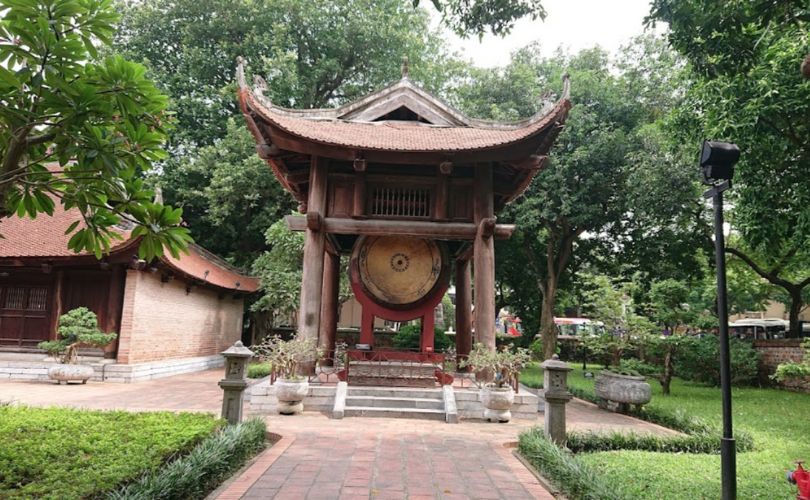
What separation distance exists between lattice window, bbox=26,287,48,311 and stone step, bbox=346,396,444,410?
452 inches

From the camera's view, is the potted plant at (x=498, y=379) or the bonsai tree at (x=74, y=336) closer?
the potted plant at (x=498, y=379)

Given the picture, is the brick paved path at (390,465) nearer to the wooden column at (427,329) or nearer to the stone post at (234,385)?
the stone post at (234,385)

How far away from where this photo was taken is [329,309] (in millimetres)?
12883

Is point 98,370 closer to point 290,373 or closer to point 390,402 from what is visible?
point 290,373

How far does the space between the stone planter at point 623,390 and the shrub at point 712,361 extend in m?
6.62

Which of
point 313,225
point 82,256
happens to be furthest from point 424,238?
point 82,256

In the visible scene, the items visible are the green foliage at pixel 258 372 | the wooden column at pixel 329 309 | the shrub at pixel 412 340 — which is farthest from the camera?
the shrub at pixel 412 340

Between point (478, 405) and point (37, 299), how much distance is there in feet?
45.2

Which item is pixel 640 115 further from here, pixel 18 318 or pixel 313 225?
pixel 18 318

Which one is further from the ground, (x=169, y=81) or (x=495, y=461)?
(x=169, y=81)

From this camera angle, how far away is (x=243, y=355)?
6.99 meters

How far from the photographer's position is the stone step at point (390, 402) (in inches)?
361

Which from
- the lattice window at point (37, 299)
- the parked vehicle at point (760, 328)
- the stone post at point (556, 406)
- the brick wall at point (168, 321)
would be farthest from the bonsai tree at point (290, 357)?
the parked vehicle at point (760, 328)

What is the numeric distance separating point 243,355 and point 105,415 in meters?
1.81
